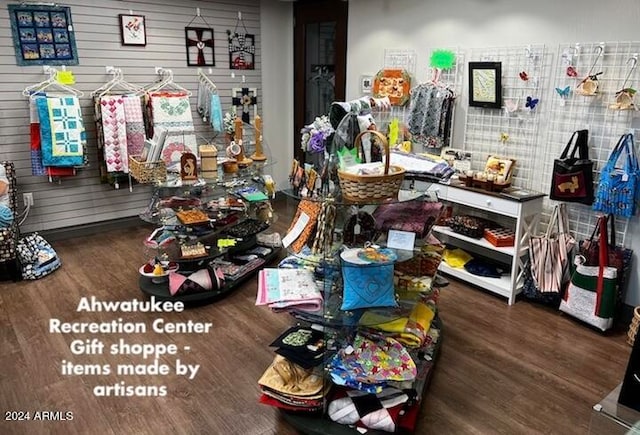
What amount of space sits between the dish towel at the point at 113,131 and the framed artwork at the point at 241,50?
5.42 ft

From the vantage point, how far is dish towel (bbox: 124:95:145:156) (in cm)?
475

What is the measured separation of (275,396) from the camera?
233cm

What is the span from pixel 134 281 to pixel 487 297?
114 inches

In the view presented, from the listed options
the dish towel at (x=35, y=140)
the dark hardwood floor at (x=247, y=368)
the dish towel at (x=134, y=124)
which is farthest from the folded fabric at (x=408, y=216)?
the dish towel at (x=35, y=140)

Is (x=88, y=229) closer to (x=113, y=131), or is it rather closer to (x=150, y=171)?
(x=113, y=131)

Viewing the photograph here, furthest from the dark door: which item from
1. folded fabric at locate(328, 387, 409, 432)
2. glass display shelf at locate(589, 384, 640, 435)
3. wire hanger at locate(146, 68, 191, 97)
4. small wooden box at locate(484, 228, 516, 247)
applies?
glass display shelf at locate(589, 384, 640, 435)

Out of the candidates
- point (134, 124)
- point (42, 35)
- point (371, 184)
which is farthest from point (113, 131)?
point (371, 184)

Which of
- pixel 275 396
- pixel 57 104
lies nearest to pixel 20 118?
pixel 57 104

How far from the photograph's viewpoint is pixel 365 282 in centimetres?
216

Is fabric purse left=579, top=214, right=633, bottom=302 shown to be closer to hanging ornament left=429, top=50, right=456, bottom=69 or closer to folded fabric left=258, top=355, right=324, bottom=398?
hanging ornament left=429, top=50, right=456, bottom=69

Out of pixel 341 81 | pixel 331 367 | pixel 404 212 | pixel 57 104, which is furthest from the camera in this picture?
pixel 341 81

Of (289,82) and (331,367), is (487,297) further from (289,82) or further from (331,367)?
(289,82)

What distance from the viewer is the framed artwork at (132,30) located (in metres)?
4.89

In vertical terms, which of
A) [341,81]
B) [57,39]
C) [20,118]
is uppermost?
[57,39]
